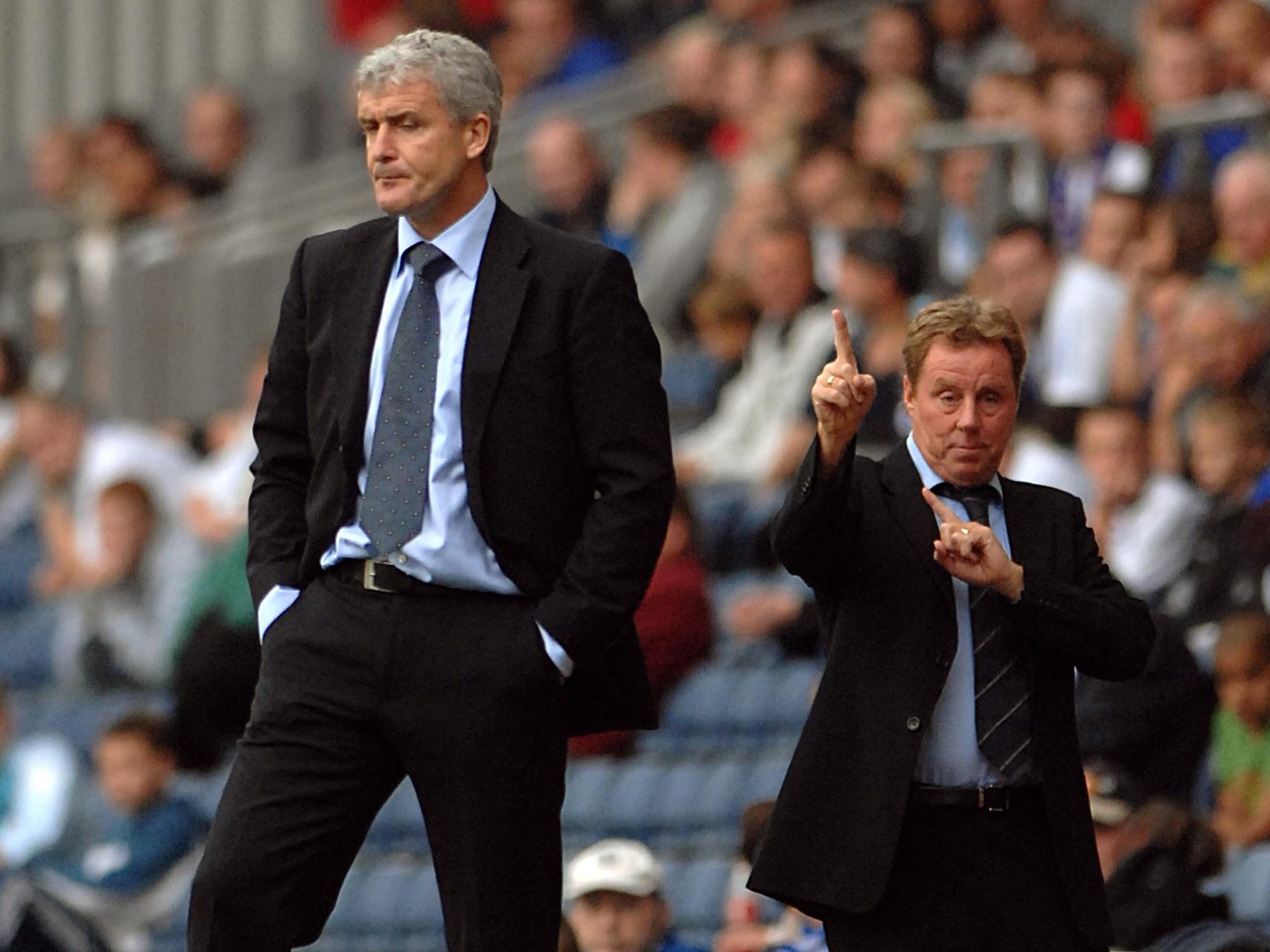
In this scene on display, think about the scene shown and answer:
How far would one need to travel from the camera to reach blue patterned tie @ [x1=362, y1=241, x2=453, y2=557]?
4418mm

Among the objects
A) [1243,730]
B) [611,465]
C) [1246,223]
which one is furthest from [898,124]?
[611,465]

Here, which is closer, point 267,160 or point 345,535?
point 345,535

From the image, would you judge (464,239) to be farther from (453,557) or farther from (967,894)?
(967,894)

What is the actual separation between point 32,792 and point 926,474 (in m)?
5.98

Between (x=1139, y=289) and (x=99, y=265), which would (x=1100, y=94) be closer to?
(x=1139, y=289)

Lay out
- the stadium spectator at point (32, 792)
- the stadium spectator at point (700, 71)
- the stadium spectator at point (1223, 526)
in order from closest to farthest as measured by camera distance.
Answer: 1. the stadium spectator at point (1223, 526)
2. the stadium spectator at point (32, 792)
3. the stadium spectator at point (700, 71)

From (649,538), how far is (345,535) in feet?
1.60

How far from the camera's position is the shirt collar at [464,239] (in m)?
4.57

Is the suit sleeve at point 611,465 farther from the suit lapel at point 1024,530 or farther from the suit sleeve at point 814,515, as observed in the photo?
the suit lapel at point 1024,530

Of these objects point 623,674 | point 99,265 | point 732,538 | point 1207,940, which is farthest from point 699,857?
point 99,265

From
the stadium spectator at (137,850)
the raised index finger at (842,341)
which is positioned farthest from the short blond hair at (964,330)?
the stadium spectator at (137,850)

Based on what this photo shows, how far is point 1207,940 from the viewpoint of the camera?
213 inches

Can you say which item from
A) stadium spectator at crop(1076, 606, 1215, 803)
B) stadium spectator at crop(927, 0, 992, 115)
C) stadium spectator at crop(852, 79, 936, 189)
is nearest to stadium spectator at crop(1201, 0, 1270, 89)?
stadium spectator at crop(852, 79, 936, 189)

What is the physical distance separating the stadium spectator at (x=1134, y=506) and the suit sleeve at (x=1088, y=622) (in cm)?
322
